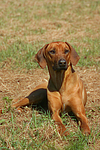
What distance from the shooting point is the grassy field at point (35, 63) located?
3.45 meters

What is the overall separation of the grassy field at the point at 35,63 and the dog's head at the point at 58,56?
86 cm

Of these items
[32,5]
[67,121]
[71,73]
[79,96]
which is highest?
[32,5]

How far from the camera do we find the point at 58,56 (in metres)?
3.97

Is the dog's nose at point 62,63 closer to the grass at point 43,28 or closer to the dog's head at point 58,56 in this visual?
the dog's head at point 58,56

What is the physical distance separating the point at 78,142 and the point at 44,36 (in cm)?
647

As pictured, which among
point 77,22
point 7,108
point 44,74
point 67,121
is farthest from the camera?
point 77,22

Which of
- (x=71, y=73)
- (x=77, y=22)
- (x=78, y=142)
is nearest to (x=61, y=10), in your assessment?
(x=77, y=22)

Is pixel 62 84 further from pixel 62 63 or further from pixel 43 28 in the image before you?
pixel 43 28

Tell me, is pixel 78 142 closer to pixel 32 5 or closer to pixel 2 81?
pixel 2 81

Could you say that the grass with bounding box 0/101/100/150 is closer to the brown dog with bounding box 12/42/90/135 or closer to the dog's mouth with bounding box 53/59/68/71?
the brown dog with bounding box 12/42/90/135

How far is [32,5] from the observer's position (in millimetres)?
13172

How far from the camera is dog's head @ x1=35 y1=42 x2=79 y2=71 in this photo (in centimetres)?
388

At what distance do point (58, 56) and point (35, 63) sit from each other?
3101mm

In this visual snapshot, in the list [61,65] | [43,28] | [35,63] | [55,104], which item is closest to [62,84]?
[55,104]
